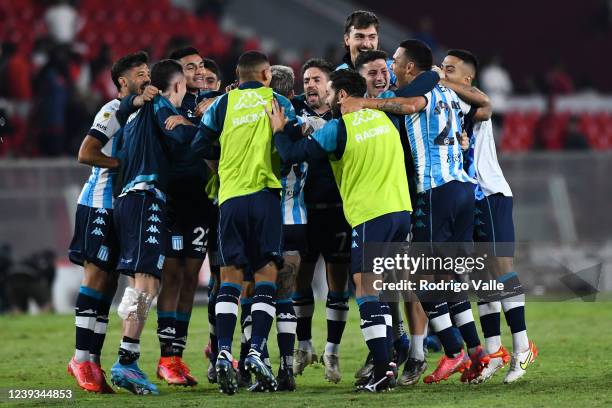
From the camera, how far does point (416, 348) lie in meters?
8.87

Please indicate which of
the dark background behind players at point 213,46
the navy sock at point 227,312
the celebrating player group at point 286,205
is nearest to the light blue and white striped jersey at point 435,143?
the celebrating player group at point 286,205

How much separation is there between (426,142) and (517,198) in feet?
30.6

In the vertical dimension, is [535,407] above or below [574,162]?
below

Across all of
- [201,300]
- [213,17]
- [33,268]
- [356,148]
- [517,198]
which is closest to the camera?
[356,148]

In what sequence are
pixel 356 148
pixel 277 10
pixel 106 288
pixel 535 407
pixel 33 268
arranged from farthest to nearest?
pixel 277 10, pixel 33 268, pixel 106 288, pixel 356 148, pixel 535 407

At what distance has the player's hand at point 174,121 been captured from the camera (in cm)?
862

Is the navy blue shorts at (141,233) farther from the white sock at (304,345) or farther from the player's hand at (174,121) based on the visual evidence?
the white sock at (304,345)

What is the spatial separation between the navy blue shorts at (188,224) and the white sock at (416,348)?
1.74 metres

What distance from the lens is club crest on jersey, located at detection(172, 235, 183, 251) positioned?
9.27m

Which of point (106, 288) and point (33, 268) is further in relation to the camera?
point (33, 268)

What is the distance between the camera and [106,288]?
30.2ft

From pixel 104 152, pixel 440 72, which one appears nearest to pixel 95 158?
pixel 104 152

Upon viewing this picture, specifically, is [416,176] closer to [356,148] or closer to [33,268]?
[356,148]

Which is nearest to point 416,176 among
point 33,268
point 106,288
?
point 106,288
